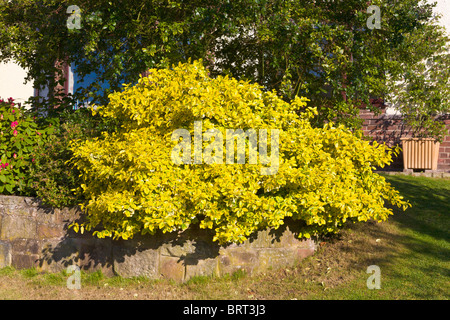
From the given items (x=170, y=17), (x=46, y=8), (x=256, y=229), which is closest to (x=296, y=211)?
(x=256, y=229)

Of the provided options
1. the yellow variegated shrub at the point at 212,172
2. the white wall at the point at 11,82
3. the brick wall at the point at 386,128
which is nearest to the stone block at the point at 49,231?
the yellow variegated shrub at the point at 212,172

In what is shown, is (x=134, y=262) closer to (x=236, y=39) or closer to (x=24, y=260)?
(x=24, y=260)

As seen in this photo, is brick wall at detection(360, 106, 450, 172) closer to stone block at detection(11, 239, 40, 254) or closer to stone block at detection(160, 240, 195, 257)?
stone block at detection(160, 240, 195, 257)

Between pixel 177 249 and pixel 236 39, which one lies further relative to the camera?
pixel 236 39

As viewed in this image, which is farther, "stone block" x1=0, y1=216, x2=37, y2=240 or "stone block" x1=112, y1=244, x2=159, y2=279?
"stone block" x1=0, y1=216, x2=37, y2=240

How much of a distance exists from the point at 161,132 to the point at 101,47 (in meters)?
2.17

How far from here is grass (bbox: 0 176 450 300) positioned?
4426 millimetres

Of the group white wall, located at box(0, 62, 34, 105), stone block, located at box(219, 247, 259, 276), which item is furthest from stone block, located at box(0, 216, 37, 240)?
white wall, located at box(0, 62, 34, 105)

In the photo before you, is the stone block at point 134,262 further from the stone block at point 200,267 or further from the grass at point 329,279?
the stone block at point 200,267

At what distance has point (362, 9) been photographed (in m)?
6.59

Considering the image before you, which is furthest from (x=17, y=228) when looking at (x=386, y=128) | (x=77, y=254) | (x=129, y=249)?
(x=386, y=128)

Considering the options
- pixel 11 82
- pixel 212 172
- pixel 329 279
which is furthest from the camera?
pixel 11 82

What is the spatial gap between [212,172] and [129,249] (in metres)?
1.24

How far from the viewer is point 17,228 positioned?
17.2 feet
